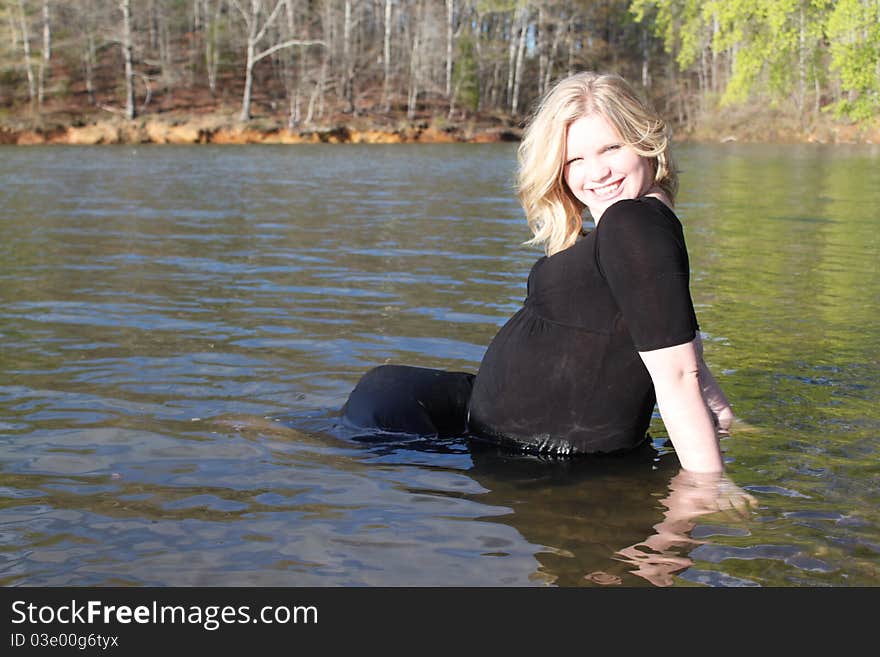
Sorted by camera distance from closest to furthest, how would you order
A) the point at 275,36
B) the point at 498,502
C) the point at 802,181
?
the point at 498,502 < the point at 802,181 < the point at 275,36

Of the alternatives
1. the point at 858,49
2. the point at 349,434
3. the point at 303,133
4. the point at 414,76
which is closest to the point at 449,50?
the point at 414,76

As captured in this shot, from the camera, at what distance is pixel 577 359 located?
3.58 metres

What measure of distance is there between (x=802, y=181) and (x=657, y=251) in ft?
74.0

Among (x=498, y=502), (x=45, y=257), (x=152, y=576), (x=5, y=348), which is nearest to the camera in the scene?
(x=152, y=576)

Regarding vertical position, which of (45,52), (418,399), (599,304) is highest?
(45,52)

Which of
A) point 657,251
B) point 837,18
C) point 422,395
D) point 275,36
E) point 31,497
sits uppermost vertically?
point 275,36

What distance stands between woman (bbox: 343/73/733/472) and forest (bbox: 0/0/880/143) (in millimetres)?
47574

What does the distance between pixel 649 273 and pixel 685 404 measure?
46 centimetres

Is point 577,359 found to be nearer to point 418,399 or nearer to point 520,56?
point 418,399

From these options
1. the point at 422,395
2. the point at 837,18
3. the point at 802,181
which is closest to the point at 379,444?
the point at 422,395

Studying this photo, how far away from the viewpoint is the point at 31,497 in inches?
151

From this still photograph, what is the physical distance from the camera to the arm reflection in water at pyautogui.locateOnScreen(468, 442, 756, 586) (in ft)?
10.6

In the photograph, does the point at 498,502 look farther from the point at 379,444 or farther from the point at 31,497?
the point at 31,497

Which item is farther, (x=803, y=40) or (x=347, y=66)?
(x=347, y=66)
